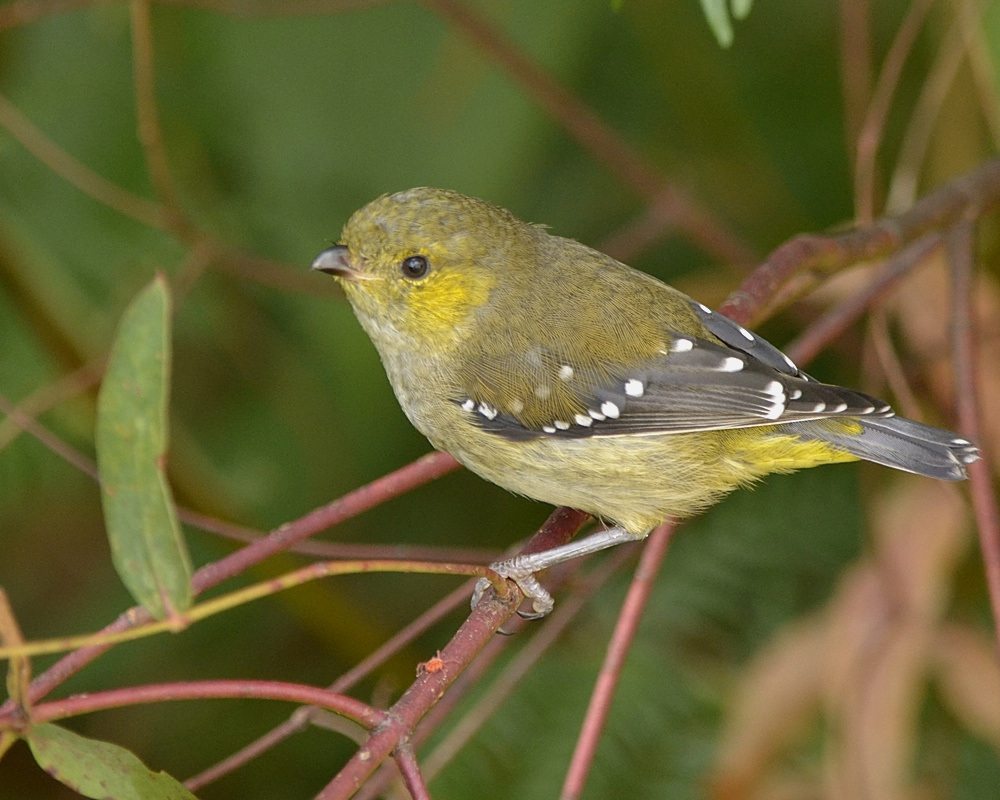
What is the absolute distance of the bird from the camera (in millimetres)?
2539

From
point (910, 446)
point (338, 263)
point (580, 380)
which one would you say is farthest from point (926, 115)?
point (338, 263)

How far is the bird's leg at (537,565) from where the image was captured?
2283 millimetres

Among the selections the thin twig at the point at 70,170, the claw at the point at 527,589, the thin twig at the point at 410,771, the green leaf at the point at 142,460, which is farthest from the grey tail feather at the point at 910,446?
the thin twig at the point at 70,170

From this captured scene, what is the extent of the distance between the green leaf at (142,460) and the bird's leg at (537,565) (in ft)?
2.84

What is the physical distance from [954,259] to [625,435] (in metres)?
0.82

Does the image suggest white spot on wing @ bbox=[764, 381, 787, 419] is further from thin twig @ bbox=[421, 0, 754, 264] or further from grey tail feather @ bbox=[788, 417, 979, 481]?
thin twig @ bbox=[421, 0, 754, 264]

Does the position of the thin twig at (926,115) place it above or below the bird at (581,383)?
above

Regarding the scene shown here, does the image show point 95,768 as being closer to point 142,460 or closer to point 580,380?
point 142,460

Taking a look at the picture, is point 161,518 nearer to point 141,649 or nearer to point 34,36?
point 141,649

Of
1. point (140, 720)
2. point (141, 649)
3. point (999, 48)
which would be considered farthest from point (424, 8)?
point (140, 720)

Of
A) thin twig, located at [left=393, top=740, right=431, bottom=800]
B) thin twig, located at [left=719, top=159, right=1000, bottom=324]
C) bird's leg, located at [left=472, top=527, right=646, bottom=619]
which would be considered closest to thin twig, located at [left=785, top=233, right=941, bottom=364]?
thin twig, located at [left=719, top=159, right=1000, bottom=324]

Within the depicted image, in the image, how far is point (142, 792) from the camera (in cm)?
146

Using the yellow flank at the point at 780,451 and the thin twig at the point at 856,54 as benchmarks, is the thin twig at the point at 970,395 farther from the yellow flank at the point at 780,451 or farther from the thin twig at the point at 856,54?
the thin twig at the point at 856,54

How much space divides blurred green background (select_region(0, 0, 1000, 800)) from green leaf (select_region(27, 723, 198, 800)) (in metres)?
1.64
